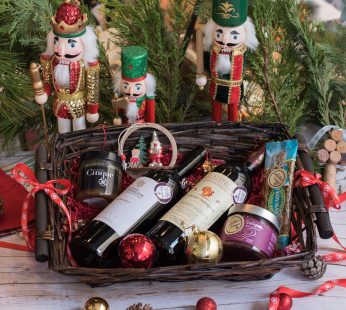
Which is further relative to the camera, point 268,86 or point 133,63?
point 268,86

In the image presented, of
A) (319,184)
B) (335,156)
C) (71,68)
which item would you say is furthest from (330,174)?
(71,68)

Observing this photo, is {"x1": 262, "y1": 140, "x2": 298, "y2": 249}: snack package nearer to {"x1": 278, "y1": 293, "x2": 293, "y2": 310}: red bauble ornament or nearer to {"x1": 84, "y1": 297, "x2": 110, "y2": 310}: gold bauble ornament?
{"x1": 278, "y1": 293, "x2": 293, "y2": 310}: red bauble ornament

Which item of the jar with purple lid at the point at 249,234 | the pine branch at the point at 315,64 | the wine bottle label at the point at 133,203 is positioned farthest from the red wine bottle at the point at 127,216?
the pine branch at the point at 315,64

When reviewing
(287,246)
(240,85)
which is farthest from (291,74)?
(287,246)

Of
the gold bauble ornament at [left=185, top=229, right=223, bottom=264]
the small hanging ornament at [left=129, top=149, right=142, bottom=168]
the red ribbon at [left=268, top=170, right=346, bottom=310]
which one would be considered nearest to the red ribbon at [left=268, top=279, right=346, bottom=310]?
the red ribbon at [left=268, top=170, right=346, bottom=310]

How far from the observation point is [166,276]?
2.38 ft

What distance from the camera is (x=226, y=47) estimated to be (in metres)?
0.93

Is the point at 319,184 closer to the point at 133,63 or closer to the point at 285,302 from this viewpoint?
the point at 285,302

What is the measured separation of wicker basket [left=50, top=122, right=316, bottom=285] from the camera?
2.38 feet

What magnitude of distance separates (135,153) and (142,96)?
10 cm

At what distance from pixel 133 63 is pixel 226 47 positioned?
0.16m

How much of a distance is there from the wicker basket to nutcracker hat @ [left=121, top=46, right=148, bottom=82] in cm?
9

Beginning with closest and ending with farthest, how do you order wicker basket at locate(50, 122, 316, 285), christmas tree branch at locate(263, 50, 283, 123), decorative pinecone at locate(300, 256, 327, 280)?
wicker basket at locate(50, 122, 316, 285), decorative pinecone at locate(300, 256, 327, 280), christmas tree branch at locate(263, 50, 283, 123)

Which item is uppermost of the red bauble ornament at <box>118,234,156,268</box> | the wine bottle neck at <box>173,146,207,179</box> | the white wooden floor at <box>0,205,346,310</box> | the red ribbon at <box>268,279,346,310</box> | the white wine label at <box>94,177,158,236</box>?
the wine bottle neck at <box>173,146,207,179</box>
